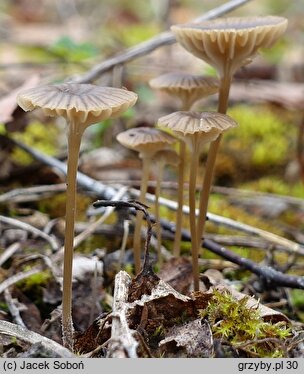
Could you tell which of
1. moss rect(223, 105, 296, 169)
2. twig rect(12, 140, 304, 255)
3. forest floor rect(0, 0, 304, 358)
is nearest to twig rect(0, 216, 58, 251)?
forest floor rect(0, 0, 304, 358)

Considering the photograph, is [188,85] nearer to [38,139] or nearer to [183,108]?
[183,108]

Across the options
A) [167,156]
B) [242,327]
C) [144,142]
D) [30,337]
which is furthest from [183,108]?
[30,337]

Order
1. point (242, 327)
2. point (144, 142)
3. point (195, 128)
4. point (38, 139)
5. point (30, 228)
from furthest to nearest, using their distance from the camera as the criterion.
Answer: point (38, 139)
point (30, 228)
point (144, 142)
point (195, 128)
point (242, 327)

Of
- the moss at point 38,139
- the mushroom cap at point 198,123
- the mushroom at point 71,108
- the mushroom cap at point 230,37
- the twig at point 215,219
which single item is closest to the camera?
the mushroom at point 71,108

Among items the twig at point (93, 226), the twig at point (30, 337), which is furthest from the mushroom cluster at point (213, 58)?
the twig at point (30, 337)

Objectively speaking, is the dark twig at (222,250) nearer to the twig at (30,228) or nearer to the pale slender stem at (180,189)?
the pale slender stem at (180,189)

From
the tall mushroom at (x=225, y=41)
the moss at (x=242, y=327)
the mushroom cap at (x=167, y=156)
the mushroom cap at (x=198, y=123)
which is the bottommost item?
the moss at (x=242, y=327)

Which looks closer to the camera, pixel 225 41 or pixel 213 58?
Answer: pixel 225 41
